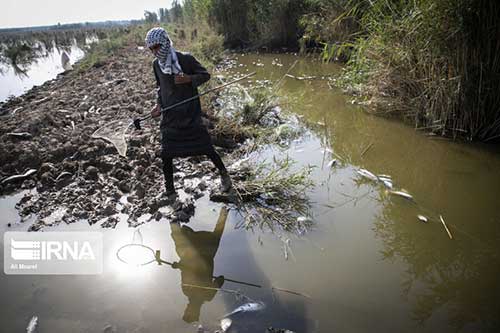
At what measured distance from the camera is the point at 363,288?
2396 millimetres

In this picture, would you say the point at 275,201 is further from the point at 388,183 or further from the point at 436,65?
the point at 436,65

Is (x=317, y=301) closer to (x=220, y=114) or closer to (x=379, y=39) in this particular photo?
(x=220, y=114)

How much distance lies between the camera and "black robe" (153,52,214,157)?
306 cm

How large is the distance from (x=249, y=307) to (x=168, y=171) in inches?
65.2

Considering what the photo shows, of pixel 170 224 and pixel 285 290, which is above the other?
pixel 170 224

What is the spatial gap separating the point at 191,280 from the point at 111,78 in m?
7.78

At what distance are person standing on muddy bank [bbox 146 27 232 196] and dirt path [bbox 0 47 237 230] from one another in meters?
0.46

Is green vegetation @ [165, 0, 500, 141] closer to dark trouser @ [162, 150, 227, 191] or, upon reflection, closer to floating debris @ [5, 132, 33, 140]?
dark trouser @ [162, 150, 227, 191]

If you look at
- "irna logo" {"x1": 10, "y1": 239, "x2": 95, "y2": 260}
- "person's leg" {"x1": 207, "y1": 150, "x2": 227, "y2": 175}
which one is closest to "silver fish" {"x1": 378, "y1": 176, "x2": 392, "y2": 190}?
"person's leg" {"x1": 207, "y1": 150, "x2": 227, "y2": 175}

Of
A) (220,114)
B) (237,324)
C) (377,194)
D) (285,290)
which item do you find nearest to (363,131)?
(377,194)

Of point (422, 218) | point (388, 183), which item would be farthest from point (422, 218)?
point (388, 183)

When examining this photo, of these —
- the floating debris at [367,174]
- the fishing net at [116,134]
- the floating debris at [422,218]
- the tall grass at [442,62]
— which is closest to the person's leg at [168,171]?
the fishing net at [116,134]

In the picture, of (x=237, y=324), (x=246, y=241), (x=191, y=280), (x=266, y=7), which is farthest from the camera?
(x=266, y=7)

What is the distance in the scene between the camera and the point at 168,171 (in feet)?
11.0
